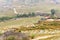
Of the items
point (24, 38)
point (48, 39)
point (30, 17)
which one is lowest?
point (30, 17)

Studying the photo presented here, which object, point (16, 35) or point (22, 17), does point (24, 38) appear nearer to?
point (16, 35)

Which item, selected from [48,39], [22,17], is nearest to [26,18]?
[22,17]

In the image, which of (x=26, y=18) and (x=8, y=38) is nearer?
(x=8, y=38)

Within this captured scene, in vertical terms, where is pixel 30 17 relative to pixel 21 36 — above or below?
below

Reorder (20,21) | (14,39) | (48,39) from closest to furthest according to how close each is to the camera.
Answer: (14,39) → (48,39) → (20,21)

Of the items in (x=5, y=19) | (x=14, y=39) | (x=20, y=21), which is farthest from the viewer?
(x=5, y=19)

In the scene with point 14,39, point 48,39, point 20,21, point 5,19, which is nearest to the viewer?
point 14,39

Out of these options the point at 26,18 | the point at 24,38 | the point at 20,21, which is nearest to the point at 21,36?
the point at 24,38

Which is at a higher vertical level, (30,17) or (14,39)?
(14,39)

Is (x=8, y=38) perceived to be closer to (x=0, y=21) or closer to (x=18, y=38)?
(x=18, y=38)
